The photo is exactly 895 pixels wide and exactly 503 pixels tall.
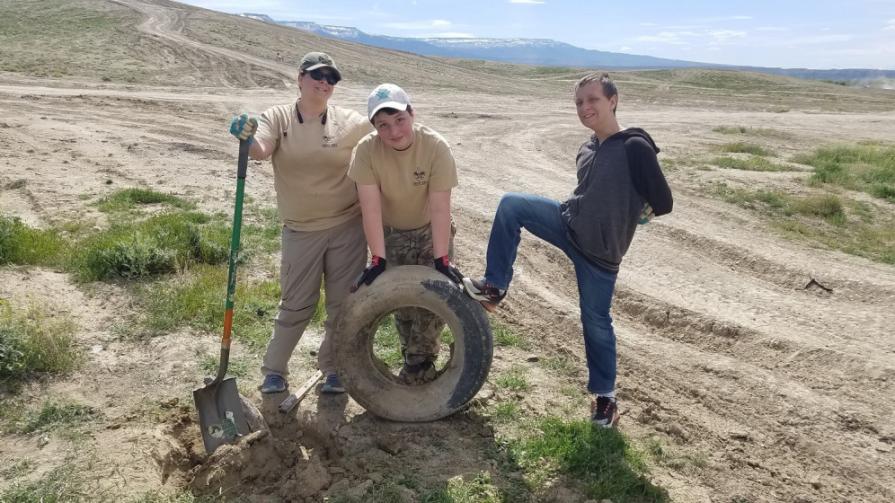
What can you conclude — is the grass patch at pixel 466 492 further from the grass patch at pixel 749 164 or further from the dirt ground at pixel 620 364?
the grass patch at pixel 749 164

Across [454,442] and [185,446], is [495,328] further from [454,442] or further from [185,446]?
[185,446]

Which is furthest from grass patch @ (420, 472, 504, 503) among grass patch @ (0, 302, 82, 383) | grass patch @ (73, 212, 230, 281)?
grass patch @ (73, 212, 230, 281)

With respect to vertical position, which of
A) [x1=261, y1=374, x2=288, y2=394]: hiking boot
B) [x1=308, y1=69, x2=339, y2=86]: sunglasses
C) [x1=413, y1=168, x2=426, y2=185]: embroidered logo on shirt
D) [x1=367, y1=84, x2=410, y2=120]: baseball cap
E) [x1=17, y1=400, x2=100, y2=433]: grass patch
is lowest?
[x1=17, y1=400, x2=100, y2=433]: grass patch

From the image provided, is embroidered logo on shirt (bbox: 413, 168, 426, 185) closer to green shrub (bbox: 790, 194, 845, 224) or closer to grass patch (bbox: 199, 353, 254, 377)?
grass patch (bbox: 199, 353, 254, 377)

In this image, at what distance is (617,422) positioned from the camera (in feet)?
14.4

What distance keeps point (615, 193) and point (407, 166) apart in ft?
4.12

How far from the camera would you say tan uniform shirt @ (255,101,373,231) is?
4035 mm

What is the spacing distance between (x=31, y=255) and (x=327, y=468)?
4.52 m

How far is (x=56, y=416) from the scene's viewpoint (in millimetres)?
4141

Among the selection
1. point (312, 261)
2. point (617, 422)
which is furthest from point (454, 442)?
point (312, 261)

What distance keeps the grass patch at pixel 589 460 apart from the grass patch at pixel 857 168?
29.3ft

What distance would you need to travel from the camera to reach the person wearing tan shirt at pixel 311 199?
399 centimetres

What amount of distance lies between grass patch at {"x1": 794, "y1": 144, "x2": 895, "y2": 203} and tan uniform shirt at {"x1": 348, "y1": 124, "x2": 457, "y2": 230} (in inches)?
380

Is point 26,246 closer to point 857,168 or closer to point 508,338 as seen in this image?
point 508,338
